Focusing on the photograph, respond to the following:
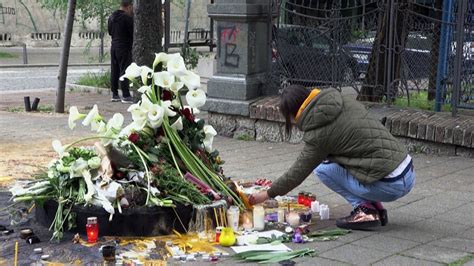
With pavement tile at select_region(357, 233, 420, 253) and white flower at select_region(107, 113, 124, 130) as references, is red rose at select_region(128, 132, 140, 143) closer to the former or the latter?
white flower at select_region(107, 113, 124, 130)

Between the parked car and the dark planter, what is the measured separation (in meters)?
4.64

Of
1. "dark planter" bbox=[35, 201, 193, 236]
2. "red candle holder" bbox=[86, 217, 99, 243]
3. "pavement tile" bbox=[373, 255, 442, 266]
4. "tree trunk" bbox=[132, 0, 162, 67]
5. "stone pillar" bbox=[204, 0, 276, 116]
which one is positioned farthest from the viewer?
"tree trunk" bbox=[132, 0, 162, 67]

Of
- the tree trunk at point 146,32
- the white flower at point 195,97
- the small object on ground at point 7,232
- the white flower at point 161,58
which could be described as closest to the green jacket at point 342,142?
the white flower at point 195,97

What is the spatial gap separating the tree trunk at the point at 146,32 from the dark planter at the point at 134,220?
7461 millimetres

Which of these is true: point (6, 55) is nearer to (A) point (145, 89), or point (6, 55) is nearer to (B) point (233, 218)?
(A) point (145, 89)

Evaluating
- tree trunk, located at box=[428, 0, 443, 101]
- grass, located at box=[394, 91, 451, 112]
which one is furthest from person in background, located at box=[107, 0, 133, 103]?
tree trunk, located at box=[428, 0, 443, 101]

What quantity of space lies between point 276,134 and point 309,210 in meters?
3.57

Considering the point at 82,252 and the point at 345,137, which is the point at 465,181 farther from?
the point at 82,252

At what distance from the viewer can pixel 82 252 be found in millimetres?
4875

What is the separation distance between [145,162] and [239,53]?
4.42m

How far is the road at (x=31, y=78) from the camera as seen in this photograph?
18.2 metres

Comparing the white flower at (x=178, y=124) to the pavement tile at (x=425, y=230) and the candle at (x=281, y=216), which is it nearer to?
the candle at (x=281, y=216)

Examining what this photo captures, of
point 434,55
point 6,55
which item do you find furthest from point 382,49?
point 6,55

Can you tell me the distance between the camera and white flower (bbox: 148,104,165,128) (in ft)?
17.9
